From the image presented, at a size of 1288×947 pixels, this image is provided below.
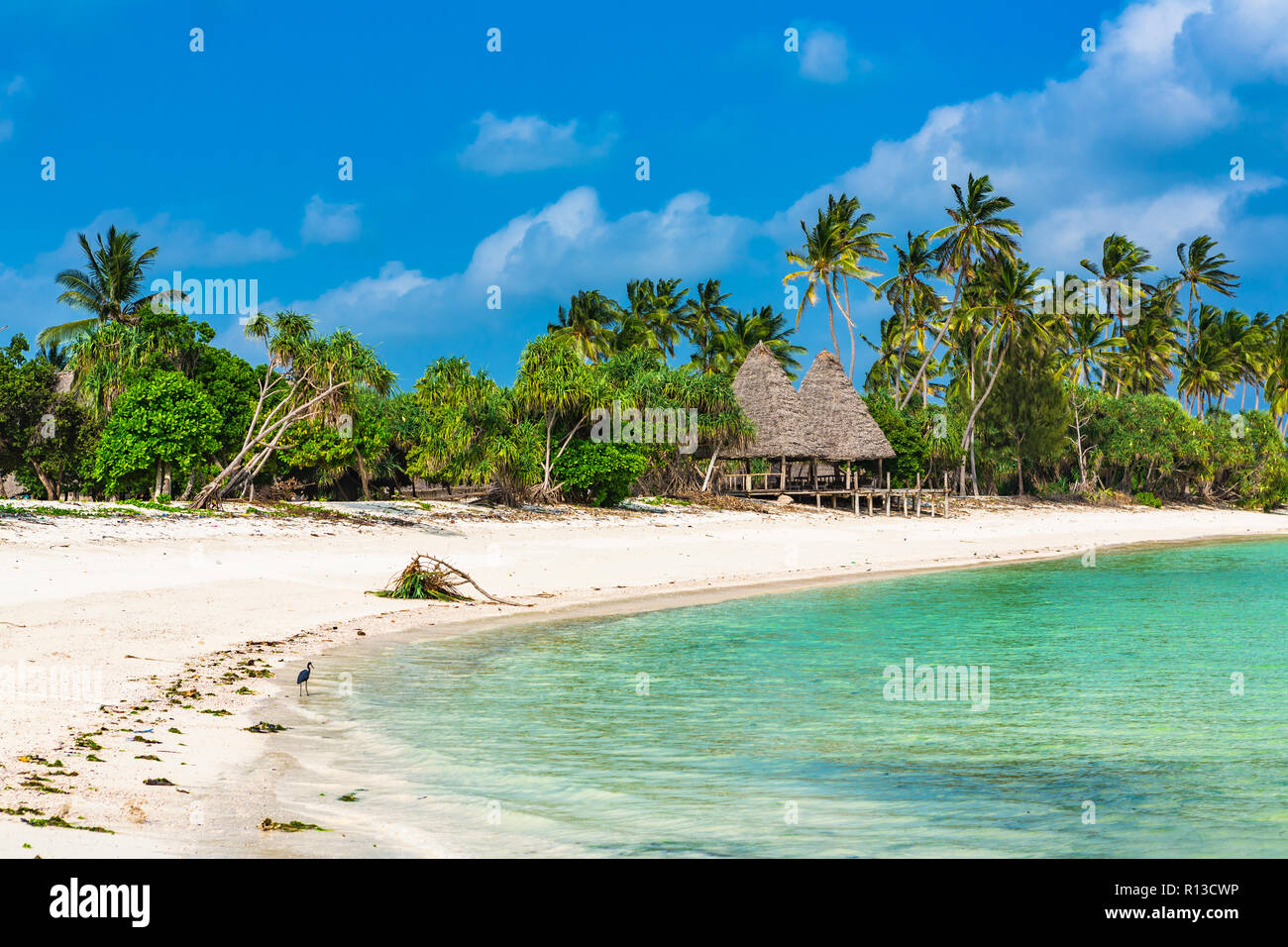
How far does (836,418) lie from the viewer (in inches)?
1897

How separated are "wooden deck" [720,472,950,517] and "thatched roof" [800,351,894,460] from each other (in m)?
1.54

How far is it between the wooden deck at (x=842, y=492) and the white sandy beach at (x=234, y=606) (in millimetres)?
7239

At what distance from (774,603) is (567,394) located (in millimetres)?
17175

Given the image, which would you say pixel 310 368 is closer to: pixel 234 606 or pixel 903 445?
pixel 234 606

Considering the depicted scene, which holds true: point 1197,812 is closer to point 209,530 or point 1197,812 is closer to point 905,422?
point 209,530

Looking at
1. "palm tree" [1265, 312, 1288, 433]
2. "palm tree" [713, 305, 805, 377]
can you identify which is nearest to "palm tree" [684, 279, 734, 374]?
"palm tree" [713, 305, 805, 377]

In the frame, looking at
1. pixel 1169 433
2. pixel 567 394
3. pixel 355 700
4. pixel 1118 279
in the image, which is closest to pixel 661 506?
pixel 567 394

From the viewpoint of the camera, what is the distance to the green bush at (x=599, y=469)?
34125 millimetres

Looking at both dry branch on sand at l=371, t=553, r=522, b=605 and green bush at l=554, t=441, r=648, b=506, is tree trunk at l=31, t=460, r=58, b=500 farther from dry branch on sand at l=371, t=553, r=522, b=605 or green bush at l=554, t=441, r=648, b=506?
dry branch on sand at l=371, t=553, r=522, b=605

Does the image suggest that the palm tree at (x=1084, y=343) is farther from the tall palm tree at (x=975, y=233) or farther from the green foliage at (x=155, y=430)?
the green foliage at (x=155, y=430)

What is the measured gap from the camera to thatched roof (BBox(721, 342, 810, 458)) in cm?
4634

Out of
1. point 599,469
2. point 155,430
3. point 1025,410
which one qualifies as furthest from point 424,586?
point 1025,410

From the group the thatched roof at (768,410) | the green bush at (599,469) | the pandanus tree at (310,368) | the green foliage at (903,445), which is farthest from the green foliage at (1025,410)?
the pandanus tree at (310,368)

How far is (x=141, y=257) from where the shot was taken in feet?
153
